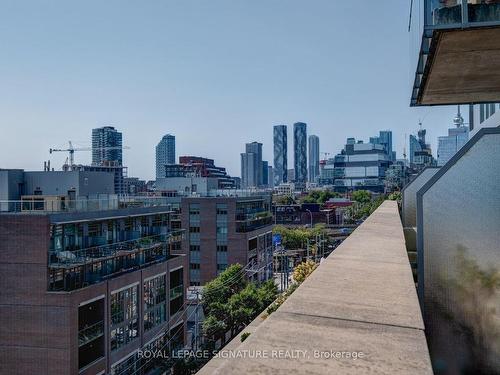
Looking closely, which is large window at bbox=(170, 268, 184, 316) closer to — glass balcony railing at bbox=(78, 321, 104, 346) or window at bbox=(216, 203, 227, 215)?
glass balcony railing at bbox=(78, 321, 104, 346)

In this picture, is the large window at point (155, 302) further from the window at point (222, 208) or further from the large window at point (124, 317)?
the window at point (222, 208)

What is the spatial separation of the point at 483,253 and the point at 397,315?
2.29 m

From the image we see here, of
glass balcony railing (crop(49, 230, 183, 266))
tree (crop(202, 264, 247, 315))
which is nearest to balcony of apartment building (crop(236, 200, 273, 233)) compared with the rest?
tree (crop(202, 264, 247, 315))

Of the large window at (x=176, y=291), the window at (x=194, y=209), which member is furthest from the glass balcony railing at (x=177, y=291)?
the window at (x=194, y=209)

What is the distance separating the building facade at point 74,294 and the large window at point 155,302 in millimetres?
133

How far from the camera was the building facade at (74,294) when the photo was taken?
74.3 ft

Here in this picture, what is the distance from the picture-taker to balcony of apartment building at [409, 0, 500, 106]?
20.4 ft

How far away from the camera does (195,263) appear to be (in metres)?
58.8

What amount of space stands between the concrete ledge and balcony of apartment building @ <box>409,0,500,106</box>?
3.95m

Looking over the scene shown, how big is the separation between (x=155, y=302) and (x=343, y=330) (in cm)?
3105

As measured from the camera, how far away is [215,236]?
5816 cm

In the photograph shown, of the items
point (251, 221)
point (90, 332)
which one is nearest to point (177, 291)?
point (90, 332)

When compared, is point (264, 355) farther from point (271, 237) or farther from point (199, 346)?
point (271, 237)

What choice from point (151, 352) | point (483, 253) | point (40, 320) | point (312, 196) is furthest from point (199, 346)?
point (312, 196)
